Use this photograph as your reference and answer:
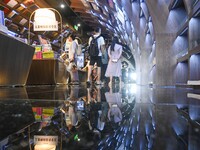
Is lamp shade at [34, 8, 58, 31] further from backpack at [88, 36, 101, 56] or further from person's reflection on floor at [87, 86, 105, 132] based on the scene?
person's reflection on floor at [87, 86, 105, 132]

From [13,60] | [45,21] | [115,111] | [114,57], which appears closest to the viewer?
[115,111]

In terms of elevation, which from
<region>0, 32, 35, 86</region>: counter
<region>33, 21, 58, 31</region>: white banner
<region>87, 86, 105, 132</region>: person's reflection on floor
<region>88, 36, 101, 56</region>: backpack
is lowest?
<region>87, 86, 105, 132</region>: person's reflection on floor

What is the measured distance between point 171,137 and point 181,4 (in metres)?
6.91

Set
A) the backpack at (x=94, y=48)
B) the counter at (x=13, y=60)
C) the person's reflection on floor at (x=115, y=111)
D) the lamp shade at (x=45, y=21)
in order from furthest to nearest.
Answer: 1. the backpack at (x=94, y=48)
2. the lamp shade at (x=45, y=21)
3. the counter at (x=13, y=60)
4. the person's reflection on floor at (x=115, y=111)

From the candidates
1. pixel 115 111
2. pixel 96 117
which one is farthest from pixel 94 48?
pixel 96 117

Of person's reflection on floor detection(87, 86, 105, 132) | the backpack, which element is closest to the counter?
the backpack

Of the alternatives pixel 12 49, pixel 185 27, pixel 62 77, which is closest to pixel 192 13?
pixel 185 27

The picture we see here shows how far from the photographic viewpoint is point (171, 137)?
0.54 m

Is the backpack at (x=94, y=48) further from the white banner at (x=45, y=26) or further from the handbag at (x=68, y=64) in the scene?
the handbag at (x=68, y=64)

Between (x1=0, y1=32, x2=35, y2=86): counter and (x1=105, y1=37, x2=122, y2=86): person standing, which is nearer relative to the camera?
(x1=0, y1=32, x2=35, y2=86): counter

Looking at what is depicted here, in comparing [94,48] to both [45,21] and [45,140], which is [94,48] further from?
[45,140]

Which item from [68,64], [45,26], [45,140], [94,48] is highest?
[45,26]

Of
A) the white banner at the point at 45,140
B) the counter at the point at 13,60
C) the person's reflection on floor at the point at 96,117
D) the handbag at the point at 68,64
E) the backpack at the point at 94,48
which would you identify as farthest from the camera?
the handbag at the point at 68,64

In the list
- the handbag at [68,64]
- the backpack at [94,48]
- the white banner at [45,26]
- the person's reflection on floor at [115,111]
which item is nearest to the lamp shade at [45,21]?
the white banner at [45,26]
